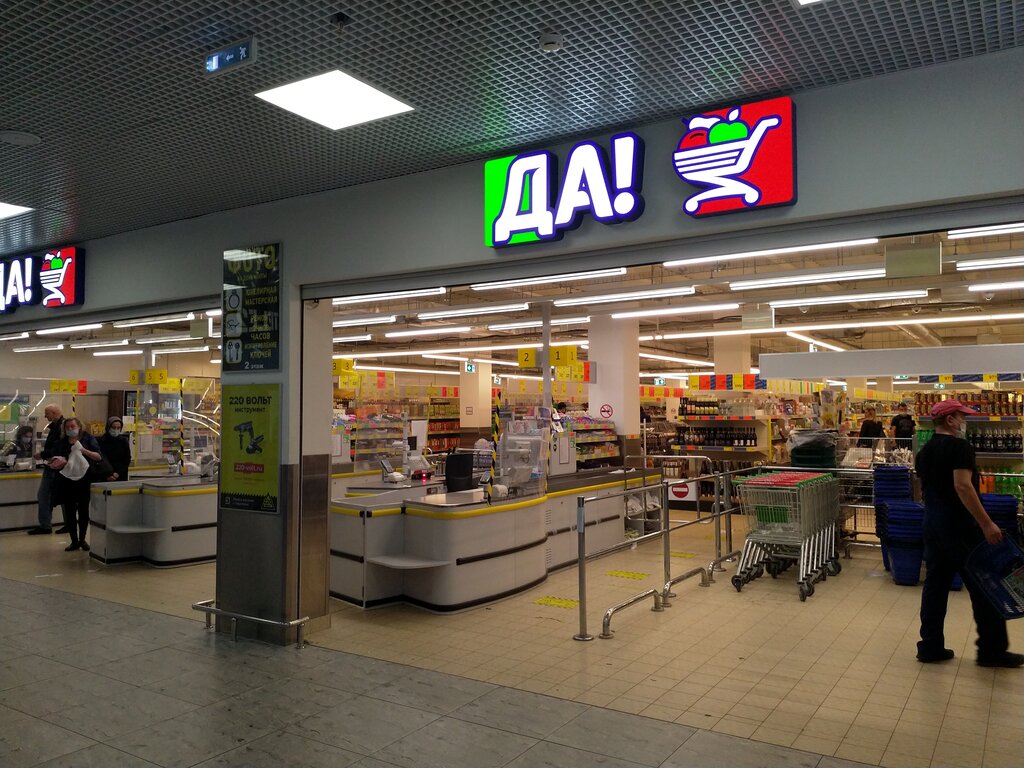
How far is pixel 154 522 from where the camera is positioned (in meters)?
8.51

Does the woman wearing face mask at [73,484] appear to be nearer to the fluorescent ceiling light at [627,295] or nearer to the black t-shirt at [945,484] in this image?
the fluorescent ceiling light at [627,295]

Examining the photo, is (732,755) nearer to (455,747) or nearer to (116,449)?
(455,747)

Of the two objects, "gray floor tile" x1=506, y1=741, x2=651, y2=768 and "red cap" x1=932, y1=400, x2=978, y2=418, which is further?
"red cap" x1=932, y1=400, x2=978, y2=418

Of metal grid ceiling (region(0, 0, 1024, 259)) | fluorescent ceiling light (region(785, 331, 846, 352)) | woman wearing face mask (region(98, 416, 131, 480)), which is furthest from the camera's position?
fluorescent ceiling light (region(785, 331, 846, 352))

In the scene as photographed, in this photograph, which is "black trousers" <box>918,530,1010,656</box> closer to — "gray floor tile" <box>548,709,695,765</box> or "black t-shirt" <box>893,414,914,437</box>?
"gray floor tile" <box>548,709,695,765</box>

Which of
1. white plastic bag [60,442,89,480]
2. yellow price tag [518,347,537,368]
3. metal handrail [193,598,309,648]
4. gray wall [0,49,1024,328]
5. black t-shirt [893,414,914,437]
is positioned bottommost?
metal handrail [193,598,309,648]

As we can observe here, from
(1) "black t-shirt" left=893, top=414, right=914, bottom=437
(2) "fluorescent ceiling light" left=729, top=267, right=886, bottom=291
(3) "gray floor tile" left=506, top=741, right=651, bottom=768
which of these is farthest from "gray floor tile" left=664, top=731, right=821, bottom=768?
(1) "black t-shirt" left=893, top=414, right=914, bottom=437

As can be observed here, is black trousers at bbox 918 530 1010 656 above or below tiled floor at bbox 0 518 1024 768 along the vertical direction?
above

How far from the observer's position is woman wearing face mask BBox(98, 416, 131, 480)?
394 inches

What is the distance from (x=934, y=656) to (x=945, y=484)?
3.90 ft

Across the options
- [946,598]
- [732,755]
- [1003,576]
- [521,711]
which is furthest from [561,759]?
[1003,576]

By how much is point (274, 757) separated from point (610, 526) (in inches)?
250

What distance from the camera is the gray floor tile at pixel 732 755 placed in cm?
360

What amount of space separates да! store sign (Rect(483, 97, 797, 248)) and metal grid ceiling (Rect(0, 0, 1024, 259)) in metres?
0.15
